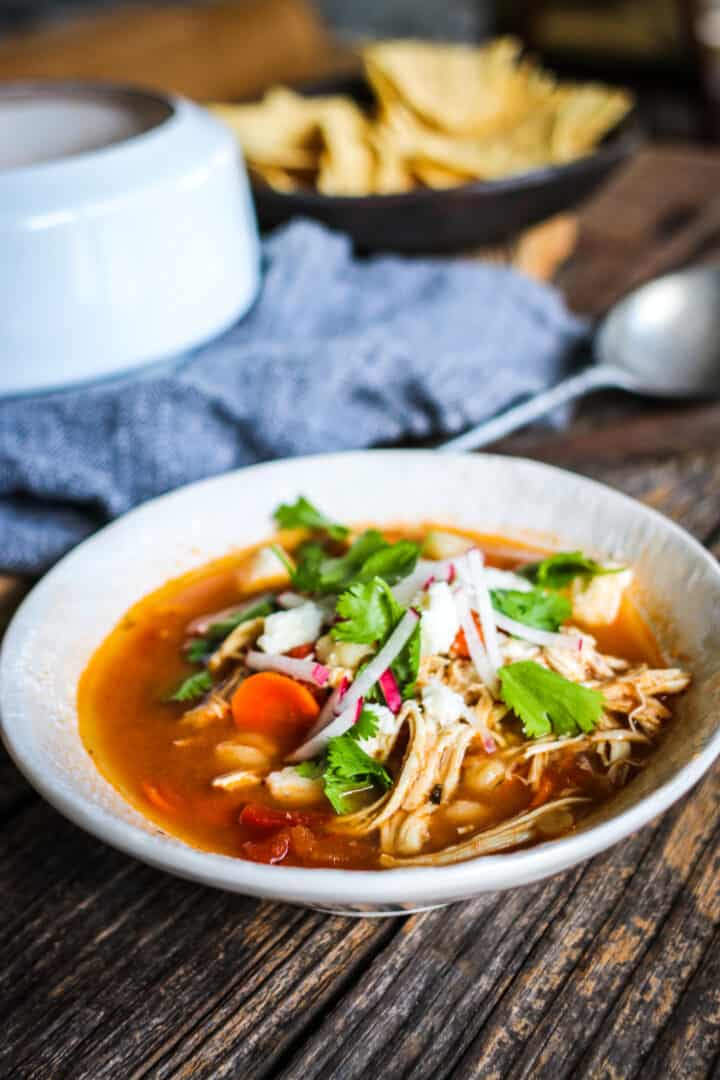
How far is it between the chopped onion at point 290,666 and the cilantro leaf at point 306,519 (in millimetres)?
330

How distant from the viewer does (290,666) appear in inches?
53.7

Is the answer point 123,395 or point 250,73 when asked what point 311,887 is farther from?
point 250,73

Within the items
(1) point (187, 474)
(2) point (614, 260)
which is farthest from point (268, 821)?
(2) point (614, 260)

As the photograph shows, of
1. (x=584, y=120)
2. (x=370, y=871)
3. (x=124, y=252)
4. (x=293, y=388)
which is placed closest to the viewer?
(x=370, y=871)

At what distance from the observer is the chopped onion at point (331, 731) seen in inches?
49.5

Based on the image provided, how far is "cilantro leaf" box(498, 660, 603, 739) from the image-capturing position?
4.15ft

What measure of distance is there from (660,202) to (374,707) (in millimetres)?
2314

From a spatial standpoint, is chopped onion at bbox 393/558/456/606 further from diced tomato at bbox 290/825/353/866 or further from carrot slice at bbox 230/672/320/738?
diced tomato at bbox 290/825/353/866

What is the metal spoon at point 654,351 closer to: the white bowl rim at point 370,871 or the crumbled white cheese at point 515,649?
the crumbled white cheese at point 515,649

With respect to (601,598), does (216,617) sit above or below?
below

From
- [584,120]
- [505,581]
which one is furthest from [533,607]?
[584,120]

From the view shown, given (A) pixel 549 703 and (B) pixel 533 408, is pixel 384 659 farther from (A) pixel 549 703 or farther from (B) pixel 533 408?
(B) pixel 533 408

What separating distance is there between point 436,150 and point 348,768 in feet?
5.67

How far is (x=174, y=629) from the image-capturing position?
1564 mm
